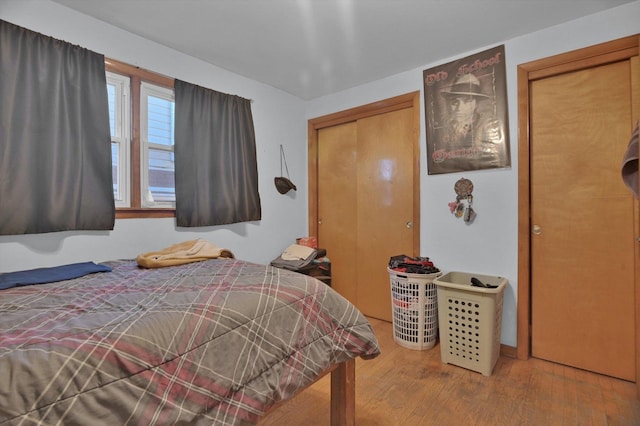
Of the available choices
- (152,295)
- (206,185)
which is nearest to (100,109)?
(206,185)

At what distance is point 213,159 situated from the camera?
2641 mm

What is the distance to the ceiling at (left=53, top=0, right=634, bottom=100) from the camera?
75.5 inches

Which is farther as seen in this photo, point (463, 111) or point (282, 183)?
point (282, 183)

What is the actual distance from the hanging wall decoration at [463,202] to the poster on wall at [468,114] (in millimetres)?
127

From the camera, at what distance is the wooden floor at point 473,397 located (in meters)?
1.61

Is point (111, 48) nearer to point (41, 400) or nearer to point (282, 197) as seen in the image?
point (282, 197)

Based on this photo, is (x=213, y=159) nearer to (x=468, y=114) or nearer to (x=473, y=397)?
(x=468, y=114)

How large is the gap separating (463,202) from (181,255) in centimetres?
218

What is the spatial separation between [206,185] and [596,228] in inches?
113

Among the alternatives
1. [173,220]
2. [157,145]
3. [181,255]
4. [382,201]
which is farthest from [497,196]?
[157,145]

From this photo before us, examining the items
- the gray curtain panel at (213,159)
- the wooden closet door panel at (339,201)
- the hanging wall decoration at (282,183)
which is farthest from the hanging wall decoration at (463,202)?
the gray curtain panel at (213,159)

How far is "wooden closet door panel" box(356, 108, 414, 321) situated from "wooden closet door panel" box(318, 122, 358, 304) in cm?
10

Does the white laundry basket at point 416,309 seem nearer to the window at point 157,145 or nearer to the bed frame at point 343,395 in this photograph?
the bed frame at point 343,395

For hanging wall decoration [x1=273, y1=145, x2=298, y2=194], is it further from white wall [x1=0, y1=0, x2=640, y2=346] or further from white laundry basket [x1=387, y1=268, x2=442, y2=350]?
white laundry basket [x1=387, y1=268, x2=442, y2=350]
